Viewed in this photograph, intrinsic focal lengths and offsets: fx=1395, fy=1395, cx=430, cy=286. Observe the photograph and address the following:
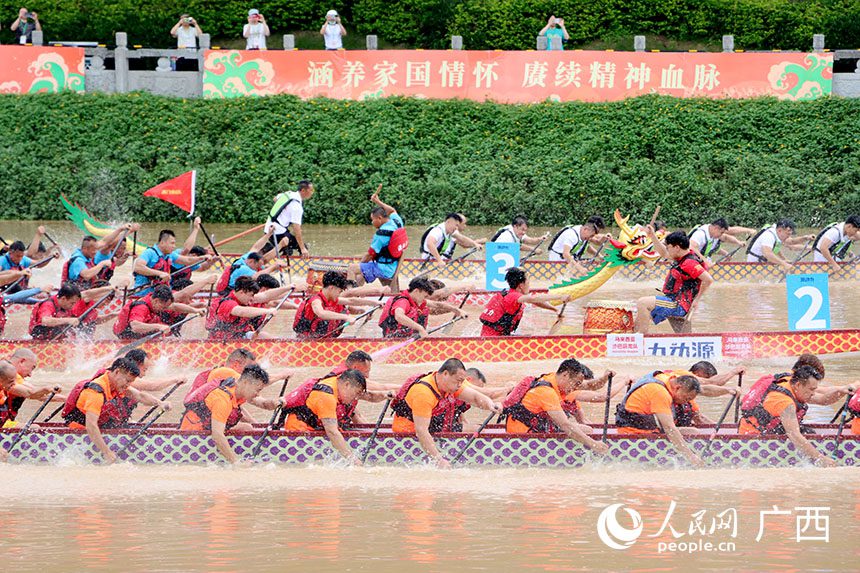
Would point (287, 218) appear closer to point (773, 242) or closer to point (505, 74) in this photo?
point (773, 242)

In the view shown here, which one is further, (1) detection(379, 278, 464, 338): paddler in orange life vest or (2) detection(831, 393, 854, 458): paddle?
(1) detection(379, 278, 464, 338): paddler in orange life vest

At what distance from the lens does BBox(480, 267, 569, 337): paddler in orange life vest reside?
1356cm

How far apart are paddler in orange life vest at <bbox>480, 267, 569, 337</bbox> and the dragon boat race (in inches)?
1.9

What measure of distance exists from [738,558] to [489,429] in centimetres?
267

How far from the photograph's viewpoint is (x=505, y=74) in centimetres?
2622

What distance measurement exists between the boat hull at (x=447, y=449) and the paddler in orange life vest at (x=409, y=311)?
3296mm

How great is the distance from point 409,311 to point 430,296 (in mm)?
320

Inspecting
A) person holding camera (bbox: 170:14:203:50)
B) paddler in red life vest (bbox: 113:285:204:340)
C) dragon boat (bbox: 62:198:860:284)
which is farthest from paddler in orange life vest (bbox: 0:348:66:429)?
person holding camera (bbox: 170:14:203:50)

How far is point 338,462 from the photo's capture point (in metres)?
10.5

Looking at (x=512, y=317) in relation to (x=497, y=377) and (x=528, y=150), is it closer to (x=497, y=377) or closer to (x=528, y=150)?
(x=497, y=377)

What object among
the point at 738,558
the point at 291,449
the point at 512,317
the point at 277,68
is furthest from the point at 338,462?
the point at 277,68

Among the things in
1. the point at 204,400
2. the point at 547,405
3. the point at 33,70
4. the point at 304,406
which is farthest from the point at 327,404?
the point at 33,70

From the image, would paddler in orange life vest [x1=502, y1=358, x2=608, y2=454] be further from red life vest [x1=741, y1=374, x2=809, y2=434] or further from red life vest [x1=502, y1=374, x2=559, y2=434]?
red life vest [x1=741, y1=374, x2=809, y2=434]

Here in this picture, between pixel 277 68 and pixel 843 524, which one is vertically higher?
pixel 277 68
